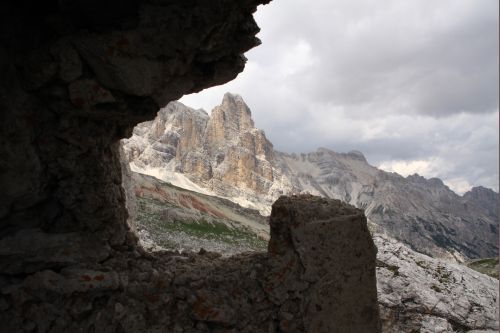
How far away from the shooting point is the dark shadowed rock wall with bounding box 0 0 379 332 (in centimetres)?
699

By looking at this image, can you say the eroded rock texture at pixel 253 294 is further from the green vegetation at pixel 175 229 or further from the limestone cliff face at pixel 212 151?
the limestone cliff face at pixel 212 151

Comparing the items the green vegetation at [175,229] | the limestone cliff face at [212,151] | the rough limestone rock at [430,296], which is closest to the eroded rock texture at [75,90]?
the rough limestone rock at [430,296]

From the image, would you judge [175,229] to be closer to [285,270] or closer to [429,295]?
[429,295]

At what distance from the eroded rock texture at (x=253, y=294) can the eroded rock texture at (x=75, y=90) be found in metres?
0.62

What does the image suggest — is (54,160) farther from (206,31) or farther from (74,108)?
(206,31)

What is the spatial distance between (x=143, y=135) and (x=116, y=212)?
18118 centimetres

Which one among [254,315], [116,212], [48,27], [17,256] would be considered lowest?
[254,315]

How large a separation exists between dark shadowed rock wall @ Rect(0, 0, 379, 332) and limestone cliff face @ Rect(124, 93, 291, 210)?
15554 centimetres

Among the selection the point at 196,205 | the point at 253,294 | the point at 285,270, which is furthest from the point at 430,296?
the point at 196,205

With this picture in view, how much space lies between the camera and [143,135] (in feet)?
599

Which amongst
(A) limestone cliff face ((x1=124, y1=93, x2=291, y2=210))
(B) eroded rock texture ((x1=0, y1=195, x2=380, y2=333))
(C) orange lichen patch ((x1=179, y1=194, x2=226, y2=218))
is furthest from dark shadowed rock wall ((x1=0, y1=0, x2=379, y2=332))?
(A) limestone cliff face ((x1=124, y1=93, x2=291, y2=210))

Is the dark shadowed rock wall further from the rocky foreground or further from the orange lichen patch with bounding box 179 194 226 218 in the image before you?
the orange lichen patch with bounding box 179 194 226 218

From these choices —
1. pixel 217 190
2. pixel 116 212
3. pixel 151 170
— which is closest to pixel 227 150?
pixel 217 190

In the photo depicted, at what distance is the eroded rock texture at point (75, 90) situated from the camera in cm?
704
